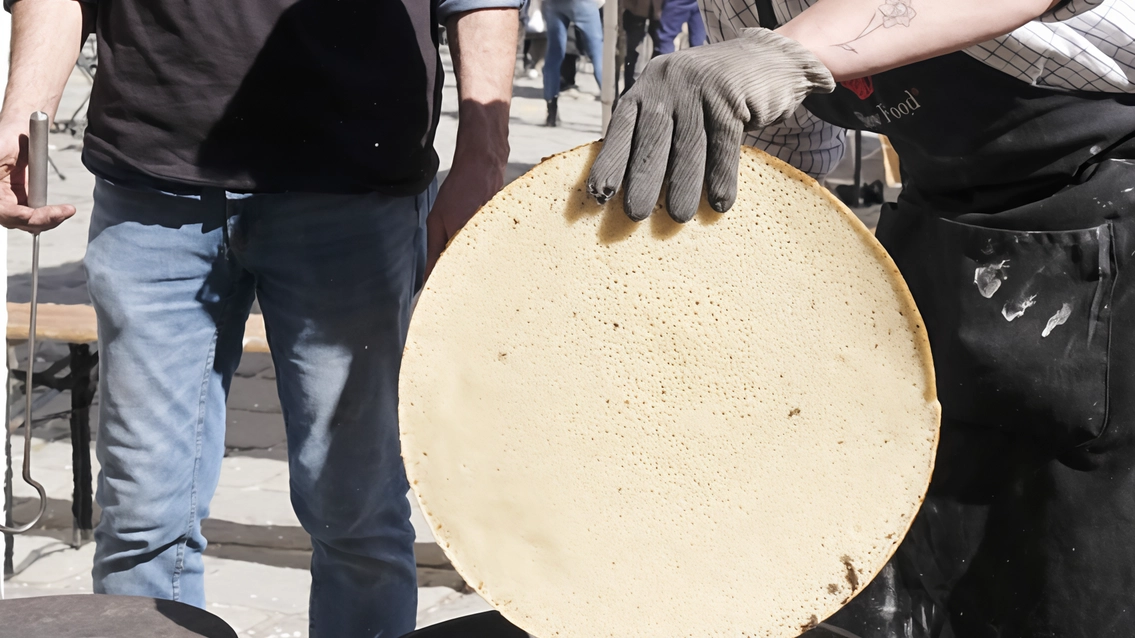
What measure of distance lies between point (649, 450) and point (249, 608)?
2004 millimetres

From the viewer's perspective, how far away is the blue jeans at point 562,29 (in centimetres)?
915

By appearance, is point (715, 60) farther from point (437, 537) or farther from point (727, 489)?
point (437, 537)

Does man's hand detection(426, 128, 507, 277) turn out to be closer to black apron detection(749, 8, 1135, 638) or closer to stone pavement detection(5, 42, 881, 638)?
black apron detection(749, 8, 1135, 638)

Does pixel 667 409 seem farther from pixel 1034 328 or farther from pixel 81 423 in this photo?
pixel 81 423

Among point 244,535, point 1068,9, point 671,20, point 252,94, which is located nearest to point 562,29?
point 671,20

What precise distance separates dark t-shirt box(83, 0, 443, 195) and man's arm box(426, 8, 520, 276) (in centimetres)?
10

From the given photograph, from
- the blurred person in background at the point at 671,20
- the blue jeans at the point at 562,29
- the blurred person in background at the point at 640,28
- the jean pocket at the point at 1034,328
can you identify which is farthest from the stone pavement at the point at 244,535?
the blue jeans at the point at 562,29

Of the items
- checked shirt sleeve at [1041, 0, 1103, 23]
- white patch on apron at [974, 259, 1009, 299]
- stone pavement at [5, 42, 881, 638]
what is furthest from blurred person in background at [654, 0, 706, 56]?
checked shirt sleeve at [1041, 0, 1103, 23]

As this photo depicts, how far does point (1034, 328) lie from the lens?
1.33 m

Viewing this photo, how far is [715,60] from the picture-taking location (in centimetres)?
104

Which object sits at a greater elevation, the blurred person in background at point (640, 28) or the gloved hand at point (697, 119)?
the gloved hand at point (697, 119)

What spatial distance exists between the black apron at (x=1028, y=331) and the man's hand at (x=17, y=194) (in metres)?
1.20

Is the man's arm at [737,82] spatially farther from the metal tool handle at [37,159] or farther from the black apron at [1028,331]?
the metal tool handle at [37,159]

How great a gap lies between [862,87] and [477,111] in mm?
576
